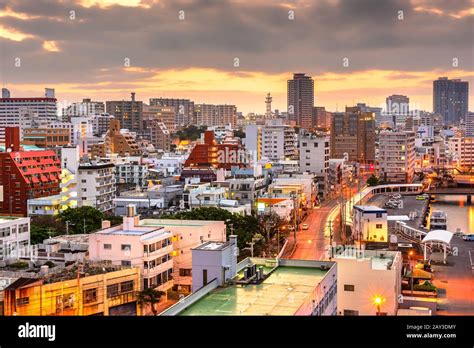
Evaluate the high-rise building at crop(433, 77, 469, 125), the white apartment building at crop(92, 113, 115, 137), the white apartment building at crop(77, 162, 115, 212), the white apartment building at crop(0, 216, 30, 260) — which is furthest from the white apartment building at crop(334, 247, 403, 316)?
the high-rise building at crop(433, 77, 469, 125)

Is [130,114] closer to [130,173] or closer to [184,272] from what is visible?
[130,173]

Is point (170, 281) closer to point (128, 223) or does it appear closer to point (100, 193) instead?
point (128, 223)

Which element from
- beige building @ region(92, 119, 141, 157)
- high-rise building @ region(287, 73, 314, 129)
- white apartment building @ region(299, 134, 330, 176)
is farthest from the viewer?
high-rise building @ region(287, 73, 314, 129)

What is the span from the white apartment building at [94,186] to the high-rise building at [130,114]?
51.6ft

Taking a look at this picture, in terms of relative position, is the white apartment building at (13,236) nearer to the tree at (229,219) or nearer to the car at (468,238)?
the tree at (229,219)

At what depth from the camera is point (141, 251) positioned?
4777 mm

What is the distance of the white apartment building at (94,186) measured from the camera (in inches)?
385

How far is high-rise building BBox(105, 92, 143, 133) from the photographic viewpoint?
85.1ft

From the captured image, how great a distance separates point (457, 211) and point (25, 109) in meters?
Result: 15.9

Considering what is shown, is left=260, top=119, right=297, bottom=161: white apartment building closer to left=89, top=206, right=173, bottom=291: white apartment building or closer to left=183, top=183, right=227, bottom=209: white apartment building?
left=183, top=183, right=227, bottom=209: white apartment building

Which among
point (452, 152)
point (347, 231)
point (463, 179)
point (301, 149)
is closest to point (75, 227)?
point (347, 231)

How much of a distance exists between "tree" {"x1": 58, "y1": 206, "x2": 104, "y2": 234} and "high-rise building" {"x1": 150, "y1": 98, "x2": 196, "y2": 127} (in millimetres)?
24679

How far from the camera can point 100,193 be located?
9.95 m
